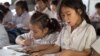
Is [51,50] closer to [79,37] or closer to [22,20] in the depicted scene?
[79,37]

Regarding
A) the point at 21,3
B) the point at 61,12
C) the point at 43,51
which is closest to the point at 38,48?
the point at 43,51

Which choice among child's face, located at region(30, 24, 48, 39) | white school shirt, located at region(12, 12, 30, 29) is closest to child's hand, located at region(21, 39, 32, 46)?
child's face, located at region(30, 24, 48, 39)

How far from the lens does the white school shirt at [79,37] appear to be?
50.9 inches

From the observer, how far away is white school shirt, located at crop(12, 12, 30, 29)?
3.30 m

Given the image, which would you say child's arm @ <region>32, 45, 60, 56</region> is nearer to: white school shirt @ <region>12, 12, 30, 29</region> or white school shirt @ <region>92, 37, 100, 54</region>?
white school shirt @ <region>92, 37, 100, 54</region>

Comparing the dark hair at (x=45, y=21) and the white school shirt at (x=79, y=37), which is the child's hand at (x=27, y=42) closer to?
the dark hair at (x=45, y=21)

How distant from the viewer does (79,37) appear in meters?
1.34

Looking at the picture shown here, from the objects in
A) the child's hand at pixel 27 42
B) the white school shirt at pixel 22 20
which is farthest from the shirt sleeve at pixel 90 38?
the white school shirt at pixel 22 20

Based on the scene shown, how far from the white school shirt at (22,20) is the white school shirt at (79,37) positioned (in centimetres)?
185

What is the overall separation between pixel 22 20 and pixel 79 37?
217 cm

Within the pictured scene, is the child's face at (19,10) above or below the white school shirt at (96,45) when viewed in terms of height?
above

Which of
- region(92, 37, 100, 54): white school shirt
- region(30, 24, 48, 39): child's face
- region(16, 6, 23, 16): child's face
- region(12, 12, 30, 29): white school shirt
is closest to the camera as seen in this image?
region(92, 37, 100, 54): white school shirt

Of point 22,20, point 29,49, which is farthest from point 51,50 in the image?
point 22,20

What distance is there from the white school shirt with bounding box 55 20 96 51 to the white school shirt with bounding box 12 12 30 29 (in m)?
1.85
